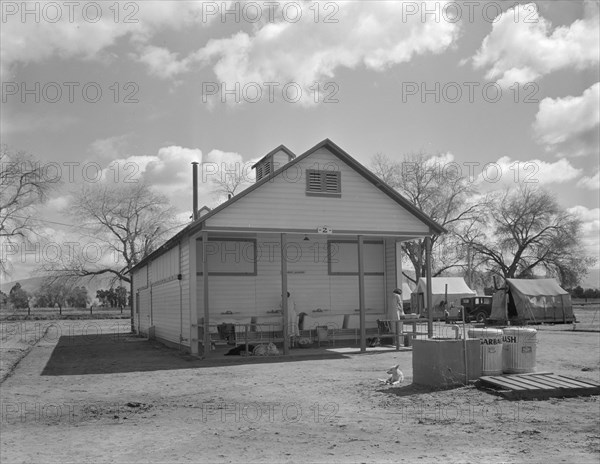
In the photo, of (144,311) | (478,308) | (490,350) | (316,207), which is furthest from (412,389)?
(478,308)

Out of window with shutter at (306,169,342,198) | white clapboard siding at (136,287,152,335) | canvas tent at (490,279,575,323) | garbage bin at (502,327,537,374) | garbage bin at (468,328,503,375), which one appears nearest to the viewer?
garbage bin at (468,328,503,375)

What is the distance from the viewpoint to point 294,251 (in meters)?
22.0

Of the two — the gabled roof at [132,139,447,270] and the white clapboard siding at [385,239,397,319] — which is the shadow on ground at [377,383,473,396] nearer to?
the gabled roof at [132,139,447,270]

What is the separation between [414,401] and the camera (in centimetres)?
1028

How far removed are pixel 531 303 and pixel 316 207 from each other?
2287 centimetres

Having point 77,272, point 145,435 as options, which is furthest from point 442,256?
point 145,435

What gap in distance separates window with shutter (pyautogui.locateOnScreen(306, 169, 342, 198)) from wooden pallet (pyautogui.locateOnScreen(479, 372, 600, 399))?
925cm

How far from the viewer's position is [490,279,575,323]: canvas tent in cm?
3732

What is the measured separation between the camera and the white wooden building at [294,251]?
61.2 ft

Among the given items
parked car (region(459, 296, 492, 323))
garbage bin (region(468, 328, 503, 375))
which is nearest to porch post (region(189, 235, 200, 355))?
garbage bin (region(468, 328, 503, 375))

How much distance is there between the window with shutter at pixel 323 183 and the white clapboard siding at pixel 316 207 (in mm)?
124

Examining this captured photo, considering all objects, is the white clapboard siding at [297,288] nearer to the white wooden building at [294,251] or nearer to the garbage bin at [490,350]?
the white wooden building at [294,251]

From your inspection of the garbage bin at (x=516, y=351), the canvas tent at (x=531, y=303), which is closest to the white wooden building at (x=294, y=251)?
the garbage bin at (x=516, y=351)

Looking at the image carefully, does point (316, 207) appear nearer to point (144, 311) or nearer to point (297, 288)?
point (297, 288)
